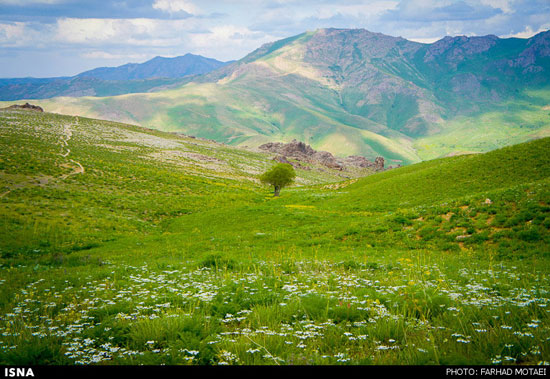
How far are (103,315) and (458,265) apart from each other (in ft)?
45.4

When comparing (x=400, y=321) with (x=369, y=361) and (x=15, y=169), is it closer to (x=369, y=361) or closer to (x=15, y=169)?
(x=369, y=361)

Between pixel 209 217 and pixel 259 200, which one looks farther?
pixel 259 200

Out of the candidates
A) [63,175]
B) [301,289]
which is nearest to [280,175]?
[63,175]

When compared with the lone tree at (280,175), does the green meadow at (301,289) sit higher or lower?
higher

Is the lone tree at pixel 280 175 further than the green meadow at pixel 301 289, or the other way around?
the lone tree at pixel 280 175

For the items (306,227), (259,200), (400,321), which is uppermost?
(400,321)

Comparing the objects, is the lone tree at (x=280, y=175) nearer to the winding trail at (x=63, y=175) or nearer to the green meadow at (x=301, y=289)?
the winding trail at (x=63, y=175)

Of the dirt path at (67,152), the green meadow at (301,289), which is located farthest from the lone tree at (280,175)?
the green meadow at (301,289)

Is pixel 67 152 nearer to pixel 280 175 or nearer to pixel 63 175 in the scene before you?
pixel 63 175

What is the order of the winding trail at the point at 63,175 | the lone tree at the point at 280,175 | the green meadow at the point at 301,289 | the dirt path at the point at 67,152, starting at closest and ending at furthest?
the green meadow at the point at 301,289, the winding trail at the point at 63,175, the dirt path at the point at 67,152, the lone tree at the point at 280,175

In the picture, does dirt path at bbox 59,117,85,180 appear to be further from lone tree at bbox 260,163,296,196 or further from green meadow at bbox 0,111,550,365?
lone tree at bbox 260,163,296,196

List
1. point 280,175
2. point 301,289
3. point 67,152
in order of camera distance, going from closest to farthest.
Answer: point 301,289, point 280,175, point 67,152

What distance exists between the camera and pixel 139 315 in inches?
312

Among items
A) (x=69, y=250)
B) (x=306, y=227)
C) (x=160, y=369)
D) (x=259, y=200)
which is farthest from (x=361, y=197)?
(x=160, y=369)
